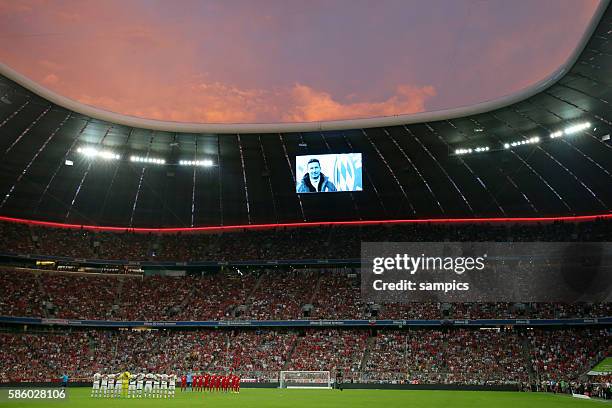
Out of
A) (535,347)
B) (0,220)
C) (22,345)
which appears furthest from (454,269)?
(0,220)

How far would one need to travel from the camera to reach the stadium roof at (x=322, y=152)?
130 feet

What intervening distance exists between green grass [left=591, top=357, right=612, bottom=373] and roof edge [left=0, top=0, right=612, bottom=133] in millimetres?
20814

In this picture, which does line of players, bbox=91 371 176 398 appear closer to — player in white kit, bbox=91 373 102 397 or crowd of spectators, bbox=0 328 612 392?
player in white kit, bbox=91 373 102 397

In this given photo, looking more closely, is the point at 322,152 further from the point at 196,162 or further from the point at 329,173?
the point at 196,162

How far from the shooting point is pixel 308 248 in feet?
211

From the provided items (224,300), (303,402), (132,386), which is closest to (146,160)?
(224,300)

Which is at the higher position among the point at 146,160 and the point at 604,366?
the point at 146,160

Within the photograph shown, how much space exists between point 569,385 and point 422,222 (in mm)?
23301

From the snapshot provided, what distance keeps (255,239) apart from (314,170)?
20.6 m

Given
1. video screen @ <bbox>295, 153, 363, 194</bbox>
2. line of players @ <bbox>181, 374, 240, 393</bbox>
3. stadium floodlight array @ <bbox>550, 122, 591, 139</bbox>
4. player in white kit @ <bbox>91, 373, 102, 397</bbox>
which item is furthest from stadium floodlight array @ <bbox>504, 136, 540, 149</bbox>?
player in white kit @ <bbox>91, 373, 102, 397</bbox>

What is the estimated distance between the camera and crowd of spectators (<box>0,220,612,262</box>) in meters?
59.2

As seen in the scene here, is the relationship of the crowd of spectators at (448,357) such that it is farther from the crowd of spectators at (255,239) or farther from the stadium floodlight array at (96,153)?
the stadium floodlight array at (96,153)

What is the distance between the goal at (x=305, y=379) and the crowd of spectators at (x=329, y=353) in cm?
101

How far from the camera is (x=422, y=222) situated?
6356 centimetres
